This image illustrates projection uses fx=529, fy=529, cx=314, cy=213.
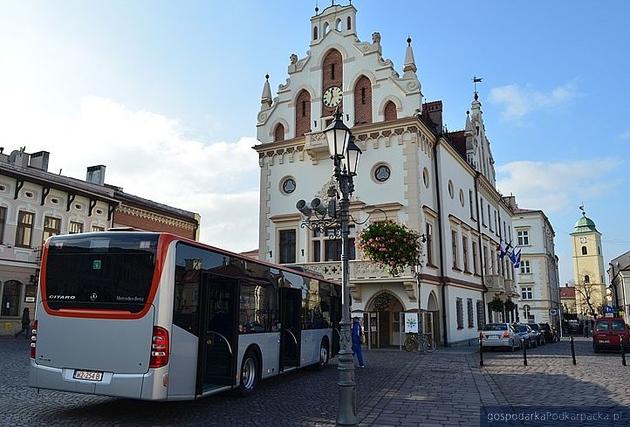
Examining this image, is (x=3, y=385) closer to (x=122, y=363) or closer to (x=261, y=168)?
(x=122, y=363)

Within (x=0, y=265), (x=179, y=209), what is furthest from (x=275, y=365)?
(x=179, y=209)

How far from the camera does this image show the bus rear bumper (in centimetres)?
845

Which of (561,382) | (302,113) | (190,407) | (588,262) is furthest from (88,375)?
(588,262)

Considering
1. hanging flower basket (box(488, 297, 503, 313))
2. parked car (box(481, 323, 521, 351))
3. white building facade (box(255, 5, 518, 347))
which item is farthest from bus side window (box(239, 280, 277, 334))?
hanging flower basket (box(488, 297, 503, 313))

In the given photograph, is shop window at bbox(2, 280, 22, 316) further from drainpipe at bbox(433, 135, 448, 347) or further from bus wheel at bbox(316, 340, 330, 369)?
drainpipe at bbox(433, 135, 448, 347)

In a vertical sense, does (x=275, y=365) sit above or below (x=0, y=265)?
below

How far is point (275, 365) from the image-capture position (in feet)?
44.0

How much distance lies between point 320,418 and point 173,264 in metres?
3.76

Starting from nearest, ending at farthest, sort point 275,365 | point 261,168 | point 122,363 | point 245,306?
point 122,363 < point 245,306 < point 275,365 < point 261,168

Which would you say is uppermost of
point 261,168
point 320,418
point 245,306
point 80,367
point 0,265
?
point 261,168

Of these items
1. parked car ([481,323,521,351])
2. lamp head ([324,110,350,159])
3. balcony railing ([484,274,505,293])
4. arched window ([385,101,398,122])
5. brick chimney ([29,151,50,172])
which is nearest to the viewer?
lamp head ([324,110,350,159])

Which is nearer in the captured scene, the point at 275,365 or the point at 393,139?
the point at 275,365

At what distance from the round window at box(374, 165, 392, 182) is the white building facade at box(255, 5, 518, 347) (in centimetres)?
6

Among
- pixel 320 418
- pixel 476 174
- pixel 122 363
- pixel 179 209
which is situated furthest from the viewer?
pixel 179 209
